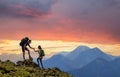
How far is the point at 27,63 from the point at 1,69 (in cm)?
1163

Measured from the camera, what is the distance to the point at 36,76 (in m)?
32.4

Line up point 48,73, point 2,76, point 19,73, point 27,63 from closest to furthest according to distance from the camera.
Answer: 1. point 2,76
2. point 19,73
3. point 48,73
4. point 27,63

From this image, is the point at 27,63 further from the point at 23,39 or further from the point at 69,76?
the point at 69,76

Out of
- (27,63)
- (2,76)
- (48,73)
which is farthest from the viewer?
(27,63)

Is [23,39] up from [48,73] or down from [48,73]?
up

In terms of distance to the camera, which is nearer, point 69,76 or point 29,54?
point 69,76

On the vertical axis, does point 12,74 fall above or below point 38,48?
below

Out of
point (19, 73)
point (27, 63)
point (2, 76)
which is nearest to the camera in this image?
point (2, 76)

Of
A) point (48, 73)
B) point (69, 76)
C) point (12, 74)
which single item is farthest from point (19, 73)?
point (69, 76)

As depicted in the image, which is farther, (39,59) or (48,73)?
(39,59)

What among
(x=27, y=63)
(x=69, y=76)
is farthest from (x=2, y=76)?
(x=27, y=63)

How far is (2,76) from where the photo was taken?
2888 centimetres

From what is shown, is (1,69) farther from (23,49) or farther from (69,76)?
(23,49)

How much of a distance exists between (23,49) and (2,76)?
1600 centimetres
